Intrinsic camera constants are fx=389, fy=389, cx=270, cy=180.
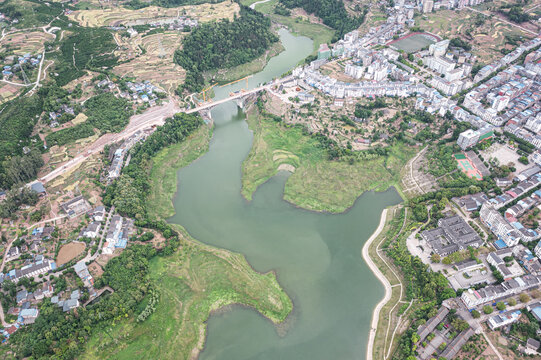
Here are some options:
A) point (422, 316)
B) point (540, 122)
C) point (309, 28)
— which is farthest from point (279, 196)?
point (309, 28)

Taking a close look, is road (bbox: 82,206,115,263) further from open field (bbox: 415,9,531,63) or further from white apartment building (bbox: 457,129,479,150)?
open field (bbox: 415,9,531,63)

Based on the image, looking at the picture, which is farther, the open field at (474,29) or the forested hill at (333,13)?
the forested hill at (333,13)

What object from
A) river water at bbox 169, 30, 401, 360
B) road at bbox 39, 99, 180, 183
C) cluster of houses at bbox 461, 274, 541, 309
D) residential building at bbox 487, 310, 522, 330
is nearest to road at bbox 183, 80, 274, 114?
road at bbox 39, 99, 180, 183

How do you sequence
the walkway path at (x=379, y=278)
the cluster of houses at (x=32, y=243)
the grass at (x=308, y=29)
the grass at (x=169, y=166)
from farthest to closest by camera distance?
the grass at (x=308, y=29) → the grass at (x=169, y=166) → the cluster of houses at (x=32, y=243) → the walkway path at (x=379, y=278)

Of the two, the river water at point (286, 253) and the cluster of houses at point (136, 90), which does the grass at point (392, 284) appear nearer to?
the river water at point (286, 253)

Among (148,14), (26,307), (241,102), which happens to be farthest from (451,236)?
(148,14)

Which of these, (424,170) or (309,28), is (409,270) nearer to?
(424,170)

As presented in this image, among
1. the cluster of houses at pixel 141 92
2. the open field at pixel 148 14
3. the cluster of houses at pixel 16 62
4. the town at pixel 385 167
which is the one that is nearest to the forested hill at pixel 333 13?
the town at pixel 385 167
